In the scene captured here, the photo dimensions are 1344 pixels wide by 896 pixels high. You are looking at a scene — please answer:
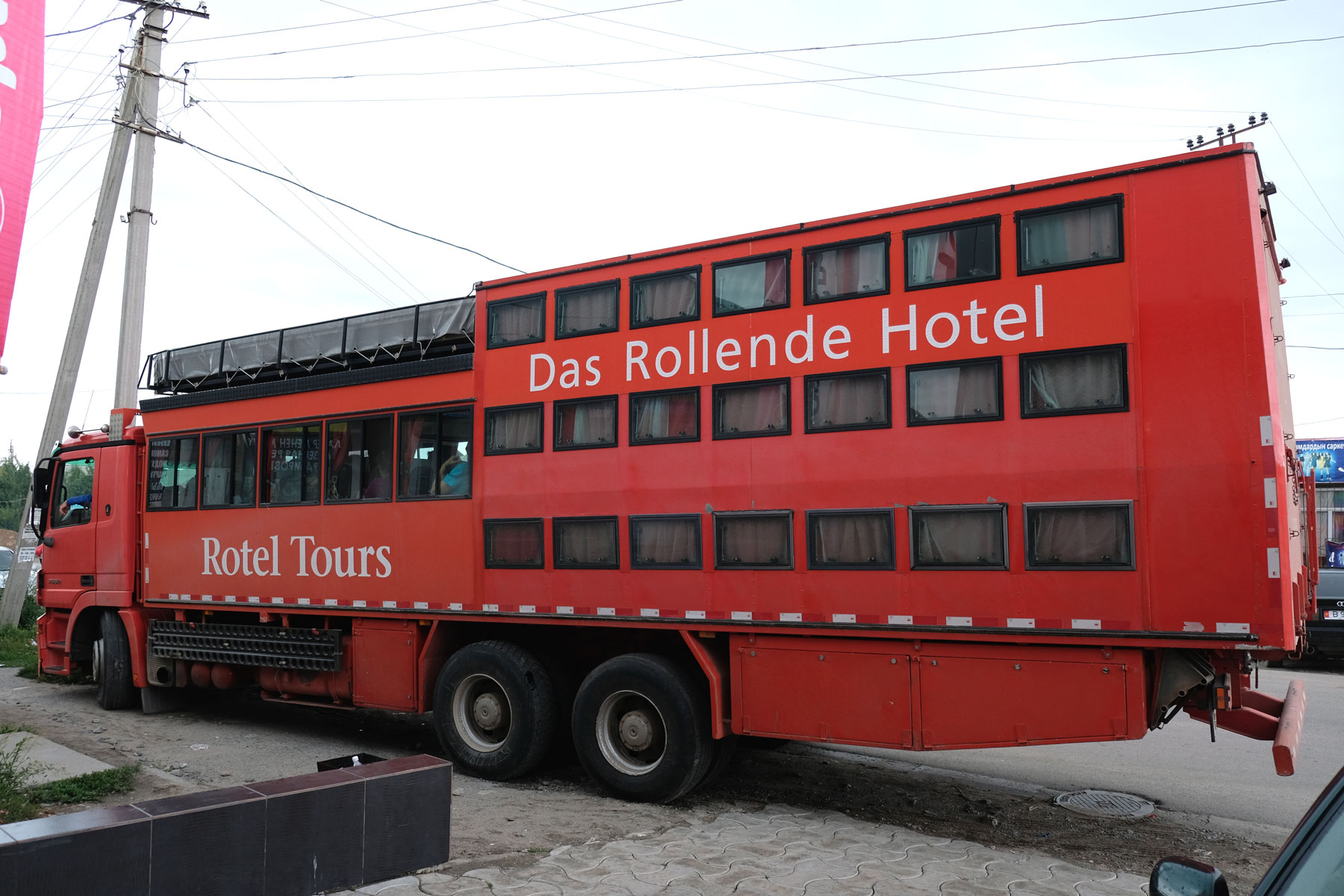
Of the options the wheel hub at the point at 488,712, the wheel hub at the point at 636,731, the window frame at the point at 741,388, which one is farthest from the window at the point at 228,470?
the window frame at the point at 741,388

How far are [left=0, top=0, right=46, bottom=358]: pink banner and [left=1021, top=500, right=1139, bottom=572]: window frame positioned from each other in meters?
6.10

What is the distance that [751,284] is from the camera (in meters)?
7.29

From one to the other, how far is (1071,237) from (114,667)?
34.8 feet

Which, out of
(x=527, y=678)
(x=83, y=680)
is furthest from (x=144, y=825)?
(x=83, y=680)

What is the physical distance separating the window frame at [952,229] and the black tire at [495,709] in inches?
165

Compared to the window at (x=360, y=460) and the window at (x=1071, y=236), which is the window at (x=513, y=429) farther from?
the window at (x=1071, y=236)

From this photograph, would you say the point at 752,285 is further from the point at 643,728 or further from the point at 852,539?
the point at 643,728

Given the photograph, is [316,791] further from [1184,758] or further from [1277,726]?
[1184,758]

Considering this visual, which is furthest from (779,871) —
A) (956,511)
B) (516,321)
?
(516,321)

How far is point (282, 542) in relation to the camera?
973 centimetres

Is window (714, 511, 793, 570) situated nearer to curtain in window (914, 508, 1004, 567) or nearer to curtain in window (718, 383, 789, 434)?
curtain in window (718, 383, 789, 434)

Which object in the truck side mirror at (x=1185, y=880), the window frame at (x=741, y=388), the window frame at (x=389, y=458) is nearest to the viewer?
the truck side mirror at (x=1185, y=880)

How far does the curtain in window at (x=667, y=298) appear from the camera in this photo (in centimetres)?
750

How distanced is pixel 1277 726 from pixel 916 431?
2.70m
